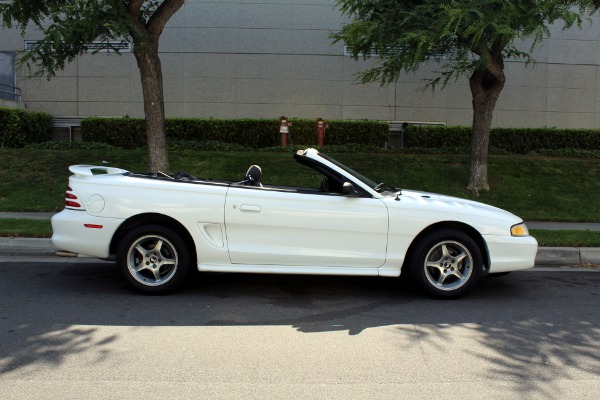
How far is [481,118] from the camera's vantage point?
1109cm

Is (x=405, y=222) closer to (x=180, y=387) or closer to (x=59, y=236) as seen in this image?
(x=180, y=387)

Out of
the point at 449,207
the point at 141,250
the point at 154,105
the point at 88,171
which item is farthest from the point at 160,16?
the point at 449,207

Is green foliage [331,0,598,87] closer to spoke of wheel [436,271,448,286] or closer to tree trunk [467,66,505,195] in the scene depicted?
tree trunk [467,66,505,195]

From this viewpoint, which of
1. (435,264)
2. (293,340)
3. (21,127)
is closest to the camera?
(293,340)

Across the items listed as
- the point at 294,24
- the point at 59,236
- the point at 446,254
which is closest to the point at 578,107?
the point at 294,24

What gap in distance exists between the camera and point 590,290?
5.86 meters

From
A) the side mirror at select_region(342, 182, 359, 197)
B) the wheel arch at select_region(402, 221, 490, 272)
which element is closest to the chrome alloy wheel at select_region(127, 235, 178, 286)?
the side mirror at select_region(342, 182, 359, 197)

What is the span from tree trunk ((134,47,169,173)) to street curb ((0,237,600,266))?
2806 mm

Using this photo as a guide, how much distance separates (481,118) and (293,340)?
852cm

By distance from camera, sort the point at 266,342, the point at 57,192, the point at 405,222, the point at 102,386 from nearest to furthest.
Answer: the point at 102,386 → the point at 266,342 → the point at 405,222 → the point at 57,192

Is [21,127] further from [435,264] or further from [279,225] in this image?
[435,264]

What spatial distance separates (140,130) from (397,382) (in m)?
13.5

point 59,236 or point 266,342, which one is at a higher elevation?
point 59,236

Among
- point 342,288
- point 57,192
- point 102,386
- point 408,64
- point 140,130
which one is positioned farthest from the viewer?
point 140,130
